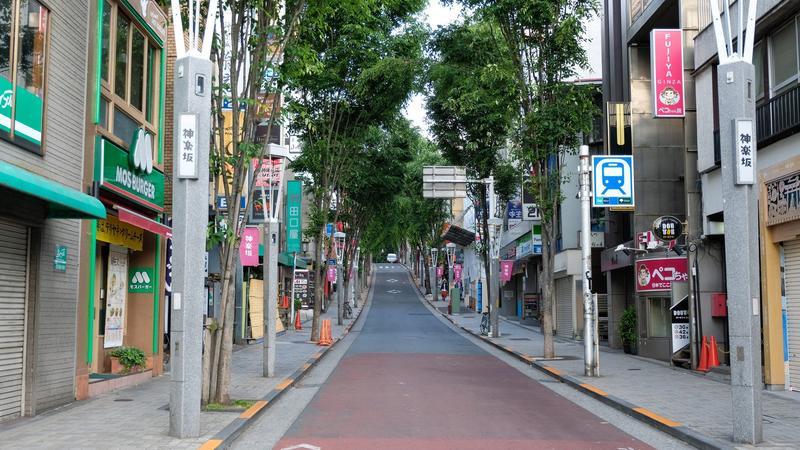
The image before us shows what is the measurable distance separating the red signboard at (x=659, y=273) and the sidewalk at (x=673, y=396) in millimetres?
2086

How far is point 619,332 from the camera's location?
25000 millimetres

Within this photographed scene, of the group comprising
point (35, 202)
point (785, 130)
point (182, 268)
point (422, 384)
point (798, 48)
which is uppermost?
point (798, 48)

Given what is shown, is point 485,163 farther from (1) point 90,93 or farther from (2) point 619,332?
(1) point 90,93

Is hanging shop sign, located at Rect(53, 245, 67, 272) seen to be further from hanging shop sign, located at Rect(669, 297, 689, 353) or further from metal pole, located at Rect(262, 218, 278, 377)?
hanging shop sign, located at Rect(669, 297, 689, 353)

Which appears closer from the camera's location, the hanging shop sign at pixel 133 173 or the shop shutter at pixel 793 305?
the hanging shop sign at pixel 133 173

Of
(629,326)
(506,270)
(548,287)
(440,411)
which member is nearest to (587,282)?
(548,287)

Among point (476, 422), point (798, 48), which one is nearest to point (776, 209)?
point (798, 48)

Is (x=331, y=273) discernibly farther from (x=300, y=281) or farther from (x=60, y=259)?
(x=60, y=259)

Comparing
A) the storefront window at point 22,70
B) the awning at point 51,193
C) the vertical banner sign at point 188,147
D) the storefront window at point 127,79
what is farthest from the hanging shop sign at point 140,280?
the vertical banner sign at point 188,147

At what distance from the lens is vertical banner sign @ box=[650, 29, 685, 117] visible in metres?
20.0

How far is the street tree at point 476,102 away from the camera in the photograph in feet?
77.9

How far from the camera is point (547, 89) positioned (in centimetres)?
2238

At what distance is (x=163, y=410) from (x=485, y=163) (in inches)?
864

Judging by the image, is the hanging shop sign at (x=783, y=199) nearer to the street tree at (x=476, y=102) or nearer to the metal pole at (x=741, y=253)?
the metal pole at (x=741, y=253)
